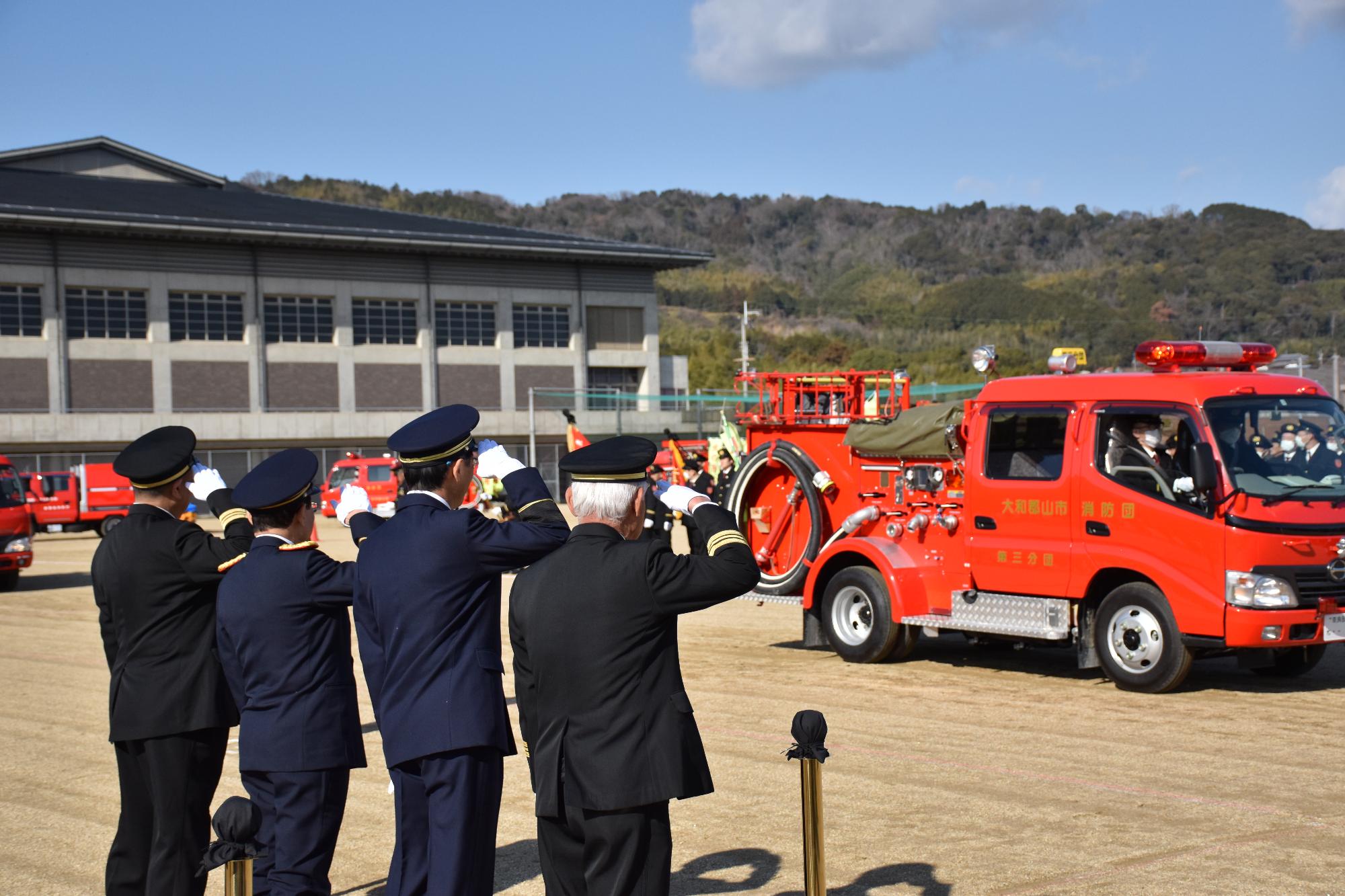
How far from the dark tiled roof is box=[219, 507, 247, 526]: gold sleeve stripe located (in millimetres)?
50881

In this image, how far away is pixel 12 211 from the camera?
5134 centimetres

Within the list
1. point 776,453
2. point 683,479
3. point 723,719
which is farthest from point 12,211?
point 723,719

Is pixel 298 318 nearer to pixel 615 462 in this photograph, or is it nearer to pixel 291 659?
pixel 291 659

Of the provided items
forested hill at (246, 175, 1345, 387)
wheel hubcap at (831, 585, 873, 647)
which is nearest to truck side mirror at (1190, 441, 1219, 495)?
wheel hubcap at (831, 585, 873, 647)

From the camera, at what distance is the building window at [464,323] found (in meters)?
61.1

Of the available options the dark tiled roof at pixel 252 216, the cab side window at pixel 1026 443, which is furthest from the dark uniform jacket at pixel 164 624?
the dark tiled roof at pixel 252 216

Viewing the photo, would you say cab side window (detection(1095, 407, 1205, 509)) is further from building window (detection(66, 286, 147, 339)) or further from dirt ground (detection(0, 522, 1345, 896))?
building window (detection(66, 286, 147, 339))

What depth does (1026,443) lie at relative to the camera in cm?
1209

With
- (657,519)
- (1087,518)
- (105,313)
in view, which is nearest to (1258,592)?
(1087,518)

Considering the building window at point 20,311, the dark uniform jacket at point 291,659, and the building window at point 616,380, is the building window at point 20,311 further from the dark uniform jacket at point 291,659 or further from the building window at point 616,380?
the dark uniform jacket at point 291,659

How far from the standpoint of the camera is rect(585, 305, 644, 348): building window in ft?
212

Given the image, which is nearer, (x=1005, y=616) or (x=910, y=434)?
(x=1005, y=616)

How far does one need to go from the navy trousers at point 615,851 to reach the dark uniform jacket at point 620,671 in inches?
2.5

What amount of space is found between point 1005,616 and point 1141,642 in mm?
1238
